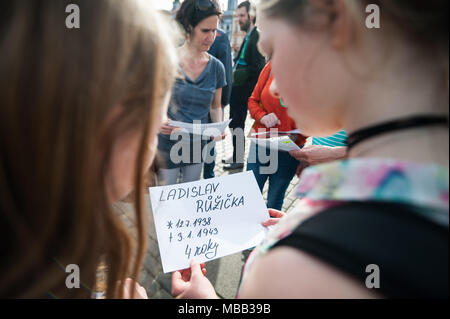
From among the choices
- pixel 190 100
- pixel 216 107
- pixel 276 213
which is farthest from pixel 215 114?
pixel 276 213

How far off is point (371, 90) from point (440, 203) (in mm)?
280

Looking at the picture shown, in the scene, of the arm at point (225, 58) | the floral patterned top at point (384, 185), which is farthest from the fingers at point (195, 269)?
the arm at point (225, 58)

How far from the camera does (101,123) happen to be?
564mm

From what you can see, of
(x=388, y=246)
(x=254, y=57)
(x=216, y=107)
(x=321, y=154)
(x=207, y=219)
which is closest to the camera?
(x=388, y=246)

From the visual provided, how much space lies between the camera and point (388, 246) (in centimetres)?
41

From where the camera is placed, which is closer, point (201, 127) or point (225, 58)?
point (201, 127)

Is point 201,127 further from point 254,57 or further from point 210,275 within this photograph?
point 254,57

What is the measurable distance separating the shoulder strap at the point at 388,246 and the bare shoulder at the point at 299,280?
0.6 inches

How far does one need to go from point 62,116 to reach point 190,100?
1764 mm

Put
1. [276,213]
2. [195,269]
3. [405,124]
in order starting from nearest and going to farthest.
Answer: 1. [405,124]
2. [195,269]
3. [276,213]

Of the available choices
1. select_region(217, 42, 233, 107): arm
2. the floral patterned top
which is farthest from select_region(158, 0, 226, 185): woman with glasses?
the floral patterned top

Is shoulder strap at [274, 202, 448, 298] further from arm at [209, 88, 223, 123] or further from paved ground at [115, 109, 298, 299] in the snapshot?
arm at [209, 88, 223, 123]

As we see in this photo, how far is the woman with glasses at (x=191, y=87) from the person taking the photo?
216cm
